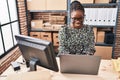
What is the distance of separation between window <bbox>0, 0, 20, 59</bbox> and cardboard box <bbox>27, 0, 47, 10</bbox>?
360 millimetres

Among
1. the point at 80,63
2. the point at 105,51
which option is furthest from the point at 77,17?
the point at 105,51

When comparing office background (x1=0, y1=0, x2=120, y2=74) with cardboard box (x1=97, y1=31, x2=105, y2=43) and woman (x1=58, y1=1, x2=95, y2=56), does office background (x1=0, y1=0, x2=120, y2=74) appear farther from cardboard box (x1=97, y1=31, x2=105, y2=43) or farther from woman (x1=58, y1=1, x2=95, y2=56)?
woman (x1=58, y1=1, x2=95, y2=56)

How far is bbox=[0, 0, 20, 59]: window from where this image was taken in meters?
2.81

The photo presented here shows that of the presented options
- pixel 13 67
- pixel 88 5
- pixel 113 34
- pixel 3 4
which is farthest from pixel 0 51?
pixel 113 34

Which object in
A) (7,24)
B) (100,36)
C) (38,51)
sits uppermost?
(7,24)

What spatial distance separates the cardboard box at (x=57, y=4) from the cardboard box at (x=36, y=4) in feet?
0.37

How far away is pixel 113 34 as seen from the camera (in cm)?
329

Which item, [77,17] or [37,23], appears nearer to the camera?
[77,17]

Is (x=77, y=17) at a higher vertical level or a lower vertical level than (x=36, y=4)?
lower

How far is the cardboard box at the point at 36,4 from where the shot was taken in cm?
339

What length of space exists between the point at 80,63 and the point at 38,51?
0.40 meters

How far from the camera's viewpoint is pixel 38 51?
1.29 meters

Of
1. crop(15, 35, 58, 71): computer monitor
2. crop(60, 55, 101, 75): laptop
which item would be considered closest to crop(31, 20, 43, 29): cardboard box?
crop(15, 35, 58, 71): computer monitor

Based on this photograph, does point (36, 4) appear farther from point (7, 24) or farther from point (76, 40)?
point (76, 40)
